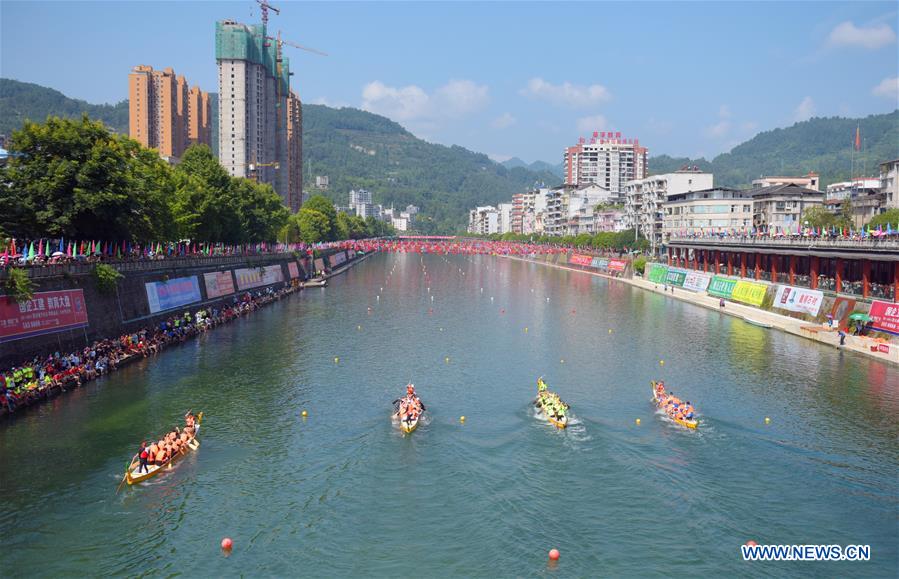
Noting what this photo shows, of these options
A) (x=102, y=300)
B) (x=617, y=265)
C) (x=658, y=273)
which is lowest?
(x=102, y=300)

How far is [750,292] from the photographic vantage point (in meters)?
85.4

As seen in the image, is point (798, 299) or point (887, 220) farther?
point (887, 220)

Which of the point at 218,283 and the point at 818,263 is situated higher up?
the point at 818,263

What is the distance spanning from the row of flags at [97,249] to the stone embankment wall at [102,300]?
4.93ft

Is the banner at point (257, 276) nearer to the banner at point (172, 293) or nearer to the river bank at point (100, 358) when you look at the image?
the river bank at point (100, 358)

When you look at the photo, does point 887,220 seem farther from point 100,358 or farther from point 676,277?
point 100,358

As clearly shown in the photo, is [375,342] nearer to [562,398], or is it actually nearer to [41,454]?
[562,398]

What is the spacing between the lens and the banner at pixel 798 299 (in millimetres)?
69625

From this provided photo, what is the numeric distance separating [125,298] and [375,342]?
873 inches

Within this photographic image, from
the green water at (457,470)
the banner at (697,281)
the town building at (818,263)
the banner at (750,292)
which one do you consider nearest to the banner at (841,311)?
the town building at (818,263)

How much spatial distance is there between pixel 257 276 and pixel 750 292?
6826 cm

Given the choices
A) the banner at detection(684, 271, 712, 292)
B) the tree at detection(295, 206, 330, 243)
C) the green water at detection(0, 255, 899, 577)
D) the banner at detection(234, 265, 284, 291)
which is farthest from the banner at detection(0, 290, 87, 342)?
the tree at detection(295, 206, 330, 243)

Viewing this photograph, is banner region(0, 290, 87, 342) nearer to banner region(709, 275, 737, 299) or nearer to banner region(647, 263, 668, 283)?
banner region(709, 275, 737, 299)

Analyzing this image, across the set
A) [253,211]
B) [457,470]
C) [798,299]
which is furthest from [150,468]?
[253,211]
